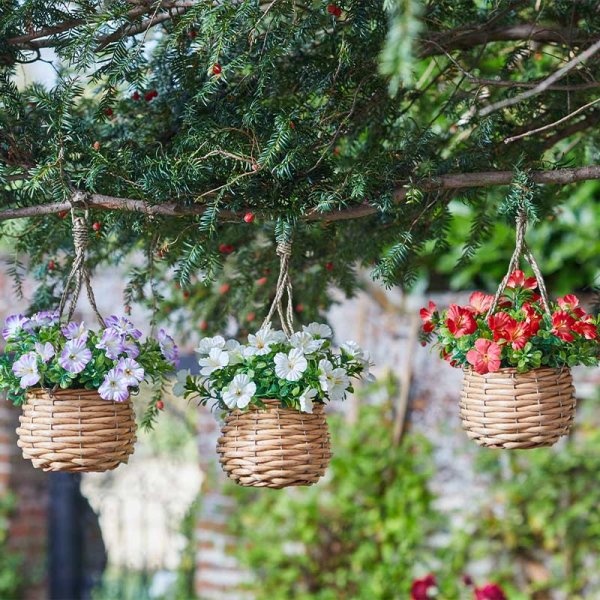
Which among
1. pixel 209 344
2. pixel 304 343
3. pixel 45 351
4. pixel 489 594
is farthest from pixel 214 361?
pixel 489 594

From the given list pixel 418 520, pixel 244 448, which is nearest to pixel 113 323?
pixel 244 448

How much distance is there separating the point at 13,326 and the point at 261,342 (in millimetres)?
388

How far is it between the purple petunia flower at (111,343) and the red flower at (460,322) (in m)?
0.51

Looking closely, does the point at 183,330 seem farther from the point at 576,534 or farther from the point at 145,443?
the point at 145,443

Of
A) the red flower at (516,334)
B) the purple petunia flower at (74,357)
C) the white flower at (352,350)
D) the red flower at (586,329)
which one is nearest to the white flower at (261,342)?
the white flower at (352,350)

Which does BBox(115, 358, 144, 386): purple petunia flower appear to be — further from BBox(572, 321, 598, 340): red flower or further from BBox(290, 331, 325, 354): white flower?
BBox(572, 321, 598, 340): red flower

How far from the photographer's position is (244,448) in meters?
1.41

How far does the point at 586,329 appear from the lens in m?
1.43

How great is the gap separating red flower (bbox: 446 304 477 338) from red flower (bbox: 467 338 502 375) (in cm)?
4

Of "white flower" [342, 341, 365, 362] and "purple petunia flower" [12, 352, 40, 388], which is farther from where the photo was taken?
"white flower" [342, 341, 365, 362]

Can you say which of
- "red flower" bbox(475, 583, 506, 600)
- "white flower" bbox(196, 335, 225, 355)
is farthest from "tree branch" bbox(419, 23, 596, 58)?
"red flower" bbox(475, 583, 506, 600)

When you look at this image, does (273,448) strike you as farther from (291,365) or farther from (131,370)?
(131,370)

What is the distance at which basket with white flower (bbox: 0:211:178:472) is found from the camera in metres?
1.37

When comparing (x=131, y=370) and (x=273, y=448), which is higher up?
(x=131, y=370)
